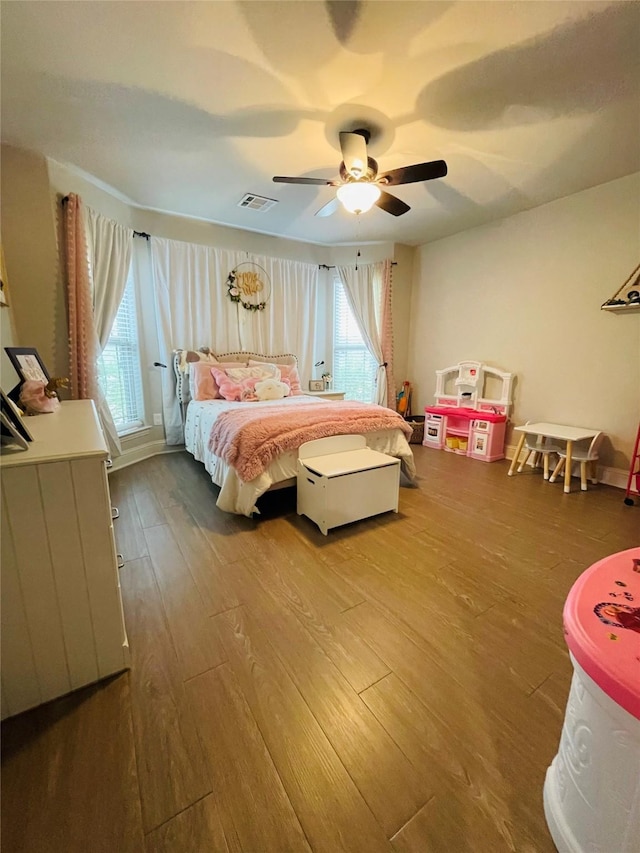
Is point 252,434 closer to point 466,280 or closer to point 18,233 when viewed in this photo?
point 18,233

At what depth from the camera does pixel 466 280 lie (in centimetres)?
412

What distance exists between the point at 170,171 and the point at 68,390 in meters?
1.98

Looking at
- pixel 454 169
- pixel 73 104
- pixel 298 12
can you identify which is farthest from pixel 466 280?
pixel 73 104

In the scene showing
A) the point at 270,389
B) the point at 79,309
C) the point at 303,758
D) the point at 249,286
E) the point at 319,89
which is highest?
the point at 319,89

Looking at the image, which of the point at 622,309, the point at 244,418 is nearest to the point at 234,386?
Answer: the point at 244,418

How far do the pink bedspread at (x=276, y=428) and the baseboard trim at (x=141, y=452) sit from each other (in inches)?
52.6

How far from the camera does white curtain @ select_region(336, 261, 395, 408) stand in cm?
458

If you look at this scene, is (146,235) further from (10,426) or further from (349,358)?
(10,426)

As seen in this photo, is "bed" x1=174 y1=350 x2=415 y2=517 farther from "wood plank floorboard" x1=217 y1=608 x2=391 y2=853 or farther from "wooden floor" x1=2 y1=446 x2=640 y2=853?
"wood plank floorboard" x1=217 y1=608 x2=391 y2=853

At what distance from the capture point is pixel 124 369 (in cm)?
353

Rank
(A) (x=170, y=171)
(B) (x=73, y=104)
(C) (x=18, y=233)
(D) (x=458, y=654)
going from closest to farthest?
1. (D) (x=458, y=654)
2. (B) (x=73, y=104)
3. (C) (x=18, y=233)
4. (A) (x=170, y=171)

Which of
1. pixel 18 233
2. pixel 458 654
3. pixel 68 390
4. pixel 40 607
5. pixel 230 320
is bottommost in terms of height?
pixel 458 654

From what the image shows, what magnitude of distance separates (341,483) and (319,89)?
2.24m

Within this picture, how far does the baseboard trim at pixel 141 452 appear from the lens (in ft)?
11.1
